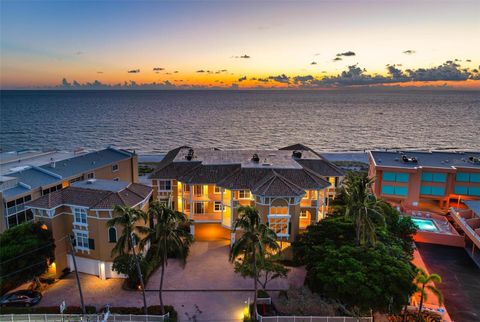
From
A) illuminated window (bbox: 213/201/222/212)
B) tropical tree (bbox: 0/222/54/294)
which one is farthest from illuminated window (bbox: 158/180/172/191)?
tropical tree (bbox: 0/222/54/294)

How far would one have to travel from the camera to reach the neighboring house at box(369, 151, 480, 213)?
52812 mm

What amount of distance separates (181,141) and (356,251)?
104m

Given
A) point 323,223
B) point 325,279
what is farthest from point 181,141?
point 325,279

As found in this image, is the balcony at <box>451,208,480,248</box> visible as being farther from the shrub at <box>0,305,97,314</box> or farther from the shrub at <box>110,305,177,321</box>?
the shrub at <box>0,305,97,314</box>

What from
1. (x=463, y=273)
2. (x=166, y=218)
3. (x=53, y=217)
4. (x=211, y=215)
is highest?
(x=166, y=218)

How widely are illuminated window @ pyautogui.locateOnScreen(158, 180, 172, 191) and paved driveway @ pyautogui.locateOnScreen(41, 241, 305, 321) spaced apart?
38.4 ft

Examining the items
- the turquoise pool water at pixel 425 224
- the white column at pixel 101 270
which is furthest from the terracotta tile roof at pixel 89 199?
the turquoise pool water at pixel 425 224

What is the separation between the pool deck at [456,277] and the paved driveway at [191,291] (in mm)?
13731

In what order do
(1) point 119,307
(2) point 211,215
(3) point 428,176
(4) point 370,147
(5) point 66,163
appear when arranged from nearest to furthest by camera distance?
(1) point 119,307, (2) point 211,215, (5) point 66,163, (3) point 428,176, (4) point 370,147

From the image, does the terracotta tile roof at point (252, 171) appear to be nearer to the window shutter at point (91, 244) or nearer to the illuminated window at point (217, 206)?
the illuminated window at point (217, 206)

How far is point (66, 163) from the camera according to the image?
153ft

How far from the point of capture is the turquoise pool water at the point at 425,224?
147 ft

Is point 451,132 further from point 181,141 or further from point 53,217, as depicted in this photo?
point 53,217

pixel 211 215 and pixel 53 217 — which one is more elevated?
pixel 53 217
